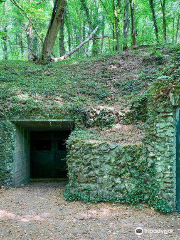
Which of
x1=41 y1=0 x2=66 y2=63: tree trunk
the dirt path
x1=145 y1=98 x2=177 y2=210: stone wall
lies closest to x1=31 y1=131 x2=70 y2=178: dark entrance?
the dirt path

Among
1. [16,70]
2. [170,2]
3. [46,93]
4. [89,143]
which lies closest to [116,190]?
[89,143]

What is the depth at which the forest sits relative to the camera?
13492mm

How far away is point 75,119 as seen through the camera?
25.7 feet

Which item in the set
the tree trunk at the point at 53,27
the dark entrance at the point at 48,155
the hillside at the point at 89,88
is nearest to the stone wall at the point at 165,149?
the hillside at the point at 89,88

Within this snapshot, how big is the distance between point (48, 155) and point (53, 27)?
308 inches

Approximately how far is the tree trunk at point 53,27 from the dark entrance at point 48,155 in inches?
209

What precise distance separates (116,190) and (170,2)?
15.7 metres

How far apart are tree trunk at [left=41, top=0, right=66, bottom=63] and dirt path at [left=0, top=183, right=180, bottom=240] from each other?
31.2 feet

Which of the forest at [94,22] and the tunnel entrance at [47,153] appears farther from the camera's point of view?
the forest at [94,22]

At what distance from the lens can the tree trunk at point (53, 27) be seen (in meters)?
13.1

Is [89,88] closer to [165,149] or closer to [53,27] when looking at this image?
[165,149]

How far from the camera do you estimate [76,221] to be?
16.0ft

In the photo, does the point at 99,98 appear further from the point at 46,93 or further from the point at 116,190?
the point at 116,190

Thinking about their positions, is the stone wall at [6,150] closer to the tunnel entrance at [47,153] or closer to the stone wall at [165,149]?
the tunnel entrance at [47,153]
